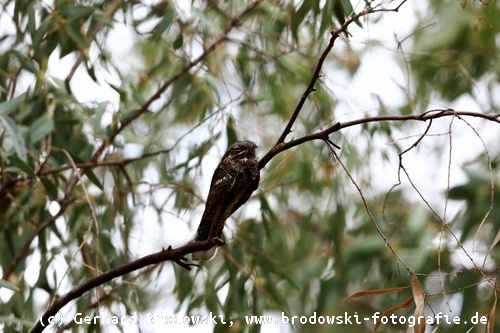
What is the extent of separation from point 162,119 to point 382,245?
0.97 m

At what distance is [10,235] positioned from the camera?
104 inches

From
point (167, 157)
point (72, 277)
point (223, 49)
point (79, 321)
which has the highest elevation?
point (223, 49)

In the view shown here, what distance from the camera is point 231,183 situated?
1.50m

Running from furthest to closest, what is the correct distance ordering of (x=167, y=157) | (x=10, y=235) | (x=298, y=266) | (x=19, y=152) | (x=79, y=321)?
1. (x=298, y=266)
2. (x=167, y=157)
3. (x=10, y=235)
4. (x=79, y=321)
5. (x=19, y=152)

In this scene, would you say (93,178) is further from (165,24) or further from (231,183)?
(231,183)

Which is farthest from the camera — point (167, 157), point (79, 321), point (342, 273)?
point (342, 273)

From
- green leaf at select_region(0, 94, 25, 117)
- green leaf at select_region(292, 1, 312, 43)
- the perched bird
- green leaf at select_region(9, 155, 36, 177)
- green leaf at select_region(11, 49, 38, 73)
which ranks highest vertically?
green leaf at select_region(292, 1, 312, 43)

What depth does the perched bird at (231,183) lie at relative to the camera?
150cm

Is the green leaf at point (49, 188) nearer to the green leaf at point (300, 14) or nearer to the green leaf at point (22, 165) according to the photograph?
the green leaf at point (22, 165)

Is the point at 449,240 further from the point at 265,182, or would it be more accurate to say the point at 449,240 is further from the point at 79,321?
the point at 79,321

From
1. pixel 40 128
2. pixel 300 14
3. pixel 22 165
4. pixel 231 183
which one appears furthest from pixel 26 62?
pixel 231 183

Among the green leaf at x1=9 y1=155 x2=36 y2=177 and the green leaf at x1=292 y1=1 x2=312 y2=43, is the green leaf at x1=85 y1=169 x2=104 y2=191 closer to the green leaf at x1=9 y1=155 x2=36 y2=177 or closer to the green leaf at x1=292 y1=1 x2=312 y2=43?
the green leaf at x1=9 y1=155 x2=36 y2=177

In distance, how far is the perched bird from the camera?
150 centimetres

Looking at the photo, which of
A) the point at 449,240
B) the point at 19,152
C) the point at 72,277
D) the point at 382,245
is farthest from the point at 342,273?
the point at 19,152
